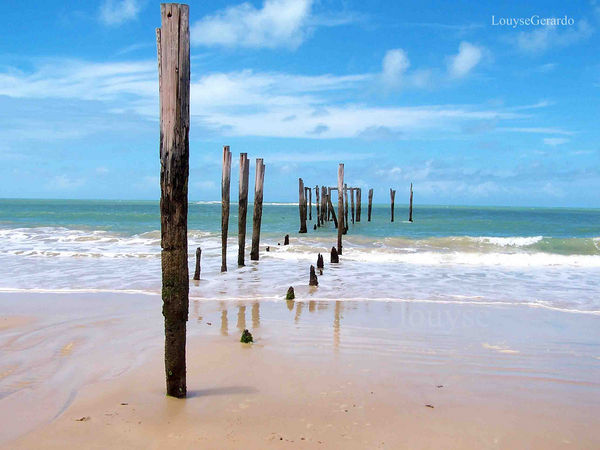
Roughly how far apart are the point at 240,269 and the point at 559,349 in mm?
10067

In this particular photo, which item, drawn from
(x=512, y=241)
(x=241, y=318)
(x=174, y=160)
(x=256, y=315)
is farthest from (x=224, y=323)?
(x=512, y=241)

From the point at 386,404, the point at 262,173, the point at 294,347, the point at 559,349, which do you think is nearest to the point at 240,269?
the point at 262,173

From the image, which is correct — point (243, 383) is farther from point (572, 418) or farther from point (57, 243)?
point (57, 243)

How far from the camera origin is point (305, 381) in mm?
5582

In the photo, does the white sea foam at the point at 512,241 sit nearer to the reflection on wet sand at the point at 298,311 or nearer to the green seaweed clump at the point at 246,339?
the reflection on wet sand at the point at 298,311

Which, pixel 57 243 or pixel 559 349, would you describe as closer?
pixel 559 349

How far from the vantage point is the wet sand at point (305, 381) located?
4320 mm

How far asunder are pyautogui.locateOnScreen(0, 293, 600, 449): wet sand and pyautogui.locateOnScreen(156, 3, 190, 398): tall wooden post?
0.77 metres

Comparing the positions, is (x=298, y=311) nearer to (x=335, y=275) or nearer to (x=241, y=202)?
(x=335, y=275)

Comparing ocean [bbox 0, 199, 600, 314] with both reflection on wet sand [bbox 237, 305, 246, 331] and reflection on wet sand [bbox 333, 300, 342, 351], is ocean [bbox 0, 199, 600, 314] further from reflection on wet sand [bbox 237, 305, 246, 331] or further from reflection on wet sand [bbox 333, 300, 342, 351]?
reflection on wet sand [bbox 237, 305, 246, 331]

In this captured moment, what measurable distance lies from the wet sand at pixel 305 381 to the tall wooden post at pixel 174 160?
775 mm

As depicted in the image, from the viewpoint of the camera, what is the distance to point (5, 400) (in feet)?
16.2

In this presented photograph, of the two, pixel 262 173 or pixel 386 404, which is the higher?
pixel 262 173

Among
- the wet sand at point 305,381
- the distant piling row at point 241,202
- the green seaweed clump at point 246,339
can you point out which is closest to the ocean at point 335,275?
the distant piling row at point 241,202
